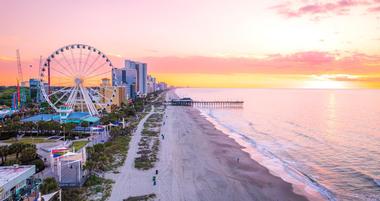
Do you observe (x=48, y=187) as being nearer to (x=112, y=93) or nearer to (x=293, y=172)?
(x=293, y=172)

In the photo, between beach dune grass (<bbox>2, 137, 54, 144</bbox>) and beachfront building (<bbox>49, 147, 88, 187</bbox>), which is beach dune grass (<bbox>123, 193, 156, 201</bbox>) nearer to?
beachfront building (<bbox>49, 147, 88, 187</bbox>)

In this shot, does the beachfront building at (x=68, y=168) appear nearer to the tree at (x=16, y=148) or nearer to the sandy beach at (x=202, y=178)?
the sandy beach at (x=202, y=178)

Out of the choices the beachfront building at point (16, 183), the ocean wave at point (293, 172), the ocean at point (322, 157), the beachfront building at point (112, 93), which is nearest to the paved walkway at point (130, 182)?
the beachfront building at point (16, 183)

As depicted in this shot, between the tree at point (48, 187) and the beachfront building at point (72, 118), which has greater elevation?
the beachfront building at point (72, 118)

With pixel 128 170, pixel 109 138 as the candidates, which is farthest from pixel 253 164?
pixel 109 138

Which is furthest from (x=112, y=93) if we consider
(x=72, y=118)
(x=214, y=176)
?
(x=214, y=176)

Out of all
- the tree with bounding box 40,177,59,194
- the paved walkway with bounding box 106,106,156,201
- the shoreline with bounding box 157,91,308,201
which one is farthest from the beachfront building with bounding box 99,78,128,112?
the tree with bounding box 40,177,59,194

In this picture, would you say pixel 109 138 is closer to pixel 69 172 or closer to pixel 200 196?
pixel 69 172
